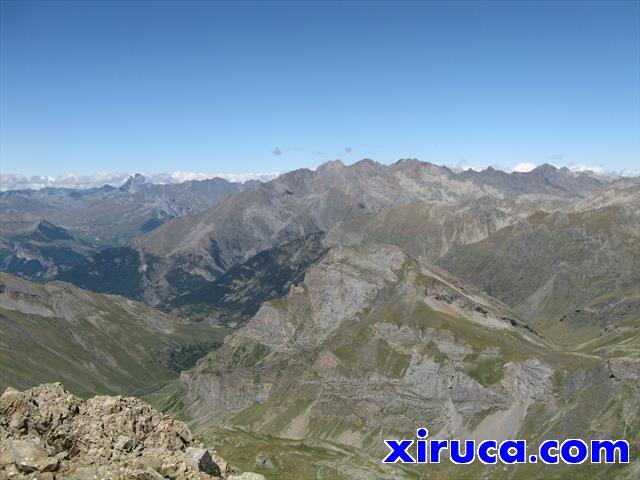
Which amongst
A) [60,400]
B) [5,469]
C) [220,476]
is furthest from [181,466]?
[60,400]

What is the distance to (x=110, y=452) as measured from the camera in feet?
142

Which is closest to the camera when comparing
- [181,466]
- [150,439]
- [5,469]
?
[5,469]

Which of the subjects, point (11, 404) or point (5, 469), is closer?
point (5, 469)

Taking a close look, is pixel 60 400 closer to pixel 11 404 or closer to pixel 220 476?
pixel 11 404

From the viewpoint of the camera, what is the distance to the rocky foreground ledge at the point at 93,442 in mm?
35844

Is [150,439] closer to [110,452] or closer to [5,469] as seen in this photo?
[110,452]

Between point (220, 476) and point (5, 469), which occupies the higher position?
point (5, 469)

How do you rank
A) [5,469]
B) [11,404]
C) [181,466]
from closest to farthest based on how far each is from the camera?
[5,469]
[181,466]
[11,404]

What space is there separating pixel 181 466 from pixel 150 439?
12.4m

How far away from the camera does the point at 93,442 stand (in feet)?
152

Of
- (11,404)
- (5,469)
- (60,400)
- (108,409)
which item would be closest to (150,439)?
(108,409)

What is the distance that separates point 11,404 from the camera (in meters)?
44.6

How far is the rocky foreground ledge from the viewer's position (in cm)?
3584

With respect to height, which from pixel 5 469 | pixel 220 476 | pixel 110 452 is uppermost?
pixel 5 469
